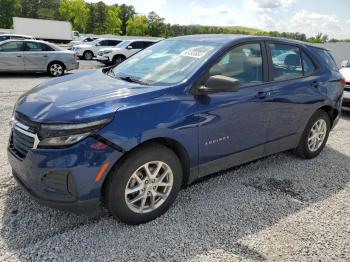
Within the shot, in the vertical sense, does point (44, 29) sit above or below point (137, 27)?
below

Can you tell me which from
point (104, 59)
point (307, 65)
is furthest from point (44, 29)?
point (307, 65)

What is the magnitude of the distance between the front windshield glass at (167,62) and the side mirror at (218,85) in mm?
201

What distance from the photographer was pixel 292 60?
4.54m

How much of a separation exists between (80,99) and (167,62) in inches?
45.0

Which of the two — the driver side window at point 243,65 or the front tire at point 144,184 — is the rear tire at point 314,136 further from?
the front tire at point 144,184

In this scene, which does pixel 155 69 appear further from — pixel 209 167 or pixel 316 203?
A: pixel 316 203

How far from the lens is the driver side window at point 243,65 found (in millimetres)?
3630

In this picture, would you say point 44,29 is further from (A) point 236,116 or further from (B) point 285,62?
(A) point 236,116

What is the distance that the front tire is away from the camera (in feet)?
9.53

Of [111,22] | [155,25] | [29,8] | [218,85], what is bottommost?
[218,85]

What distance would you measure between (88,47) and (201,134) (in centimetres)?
2189

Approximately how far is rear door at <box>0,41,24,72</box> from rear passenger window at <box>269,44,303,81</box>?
1068cm

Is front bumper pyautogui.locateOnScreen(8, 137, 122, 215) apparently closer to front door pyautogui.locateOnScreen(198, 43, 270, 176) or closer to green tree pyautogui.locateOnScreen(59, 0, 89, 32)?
front door pyautogui.locateOnScreen(198, 43, 270, 176)

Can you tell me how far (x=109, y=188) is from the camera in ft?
9.47
